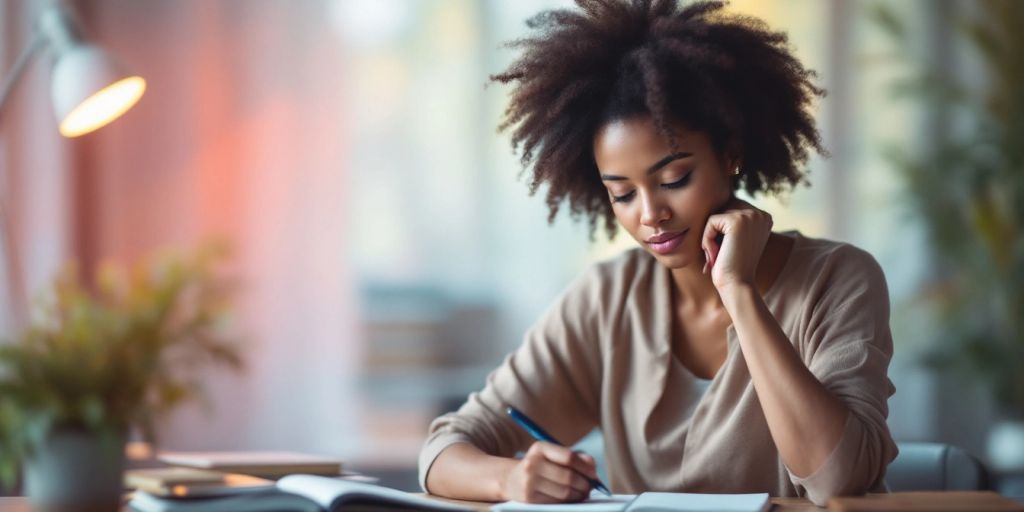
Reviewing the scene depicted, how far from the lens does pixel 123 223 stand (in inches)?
143

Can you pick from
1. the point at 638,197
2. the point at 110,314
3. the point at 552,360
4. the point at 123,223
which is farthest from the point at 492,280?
the point at 110,314

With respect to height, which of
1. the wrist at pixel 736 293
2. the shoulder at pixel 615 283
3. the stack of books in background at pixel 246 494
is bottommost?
the stack of books in background at pixel 246 494

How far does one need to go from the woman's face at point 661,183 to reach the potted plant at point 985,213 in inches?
87.8

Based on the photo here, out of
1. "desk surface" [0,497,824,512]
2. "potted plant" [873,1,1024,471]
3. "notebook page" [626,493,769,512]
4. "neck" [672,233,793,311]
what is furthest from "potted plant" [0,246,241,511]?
"potted plant" [873,1,1024,471]

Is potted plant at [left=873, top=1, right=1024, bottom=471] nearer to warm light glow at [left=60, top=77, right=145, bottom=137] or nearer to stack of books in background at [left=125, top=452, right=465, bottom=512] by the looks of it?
warm light glow at [left=60, top=77, right=145, bottom=137]

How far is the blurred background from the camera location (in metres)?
Answer: 3.59

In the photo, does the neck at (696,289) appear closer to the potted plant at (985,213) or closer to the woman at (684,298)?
the woman at (684,298)

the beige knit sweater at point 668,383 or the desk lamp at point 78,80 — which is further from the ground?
the desk lamp at point 78,80

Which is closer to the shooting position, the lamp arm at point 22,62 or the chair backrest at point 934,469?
the chair backrest at point 934,469

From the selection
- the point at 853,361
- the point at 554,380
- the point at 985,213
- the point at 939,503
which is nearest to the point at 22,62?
the point at 554,380

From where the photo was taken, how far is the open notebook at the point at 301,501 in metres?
1.14

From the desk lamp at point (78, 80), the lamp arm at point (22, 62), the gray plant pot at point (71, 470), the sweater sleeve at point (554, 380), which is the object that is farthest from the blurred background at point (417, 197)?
the gray plant pot at point (71, 470)

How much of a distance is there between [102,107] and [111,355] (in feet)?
4.83

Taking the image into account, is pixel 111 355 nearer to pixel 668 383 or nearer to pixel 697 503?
pixel 697 503
